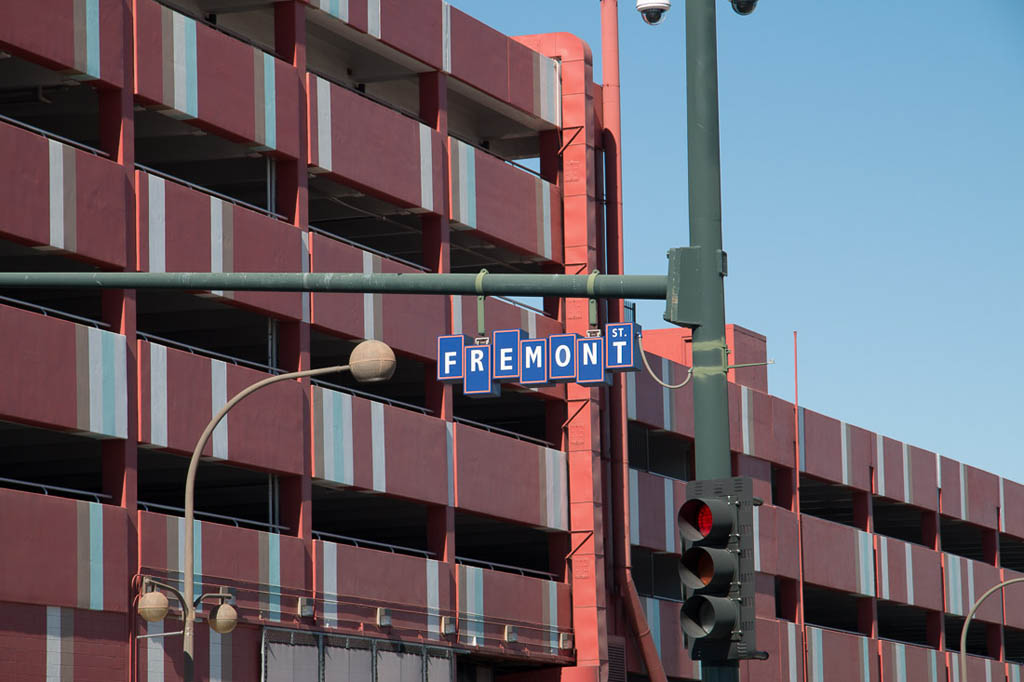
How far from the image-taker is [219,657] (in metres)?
35.0

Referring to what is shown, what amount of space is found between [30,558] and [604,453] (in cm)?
2211

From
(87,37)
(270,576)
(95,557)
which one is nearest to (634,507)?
(270,576)

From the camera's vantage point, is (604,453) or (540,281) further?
(604,453)

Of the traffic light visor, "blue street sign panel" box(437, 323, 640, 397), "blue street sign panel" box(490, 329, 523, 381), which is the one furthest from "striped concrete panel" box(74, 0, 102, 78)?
the traffic light visor

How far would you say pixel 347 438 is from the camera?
1587 inches

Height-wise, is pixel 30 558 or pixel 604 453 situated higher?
pixel 604 453

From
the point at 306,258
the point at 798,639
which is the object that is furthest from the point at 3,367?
the point at 798,639

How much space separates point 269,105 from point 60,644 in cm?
1350

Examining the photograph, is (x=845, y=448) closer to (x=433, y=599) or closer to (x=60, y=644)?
(x=433, y=599)

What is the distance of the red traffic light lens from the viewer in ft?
42.0

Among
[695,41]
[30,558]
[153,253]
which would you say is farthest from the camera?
[153,253]

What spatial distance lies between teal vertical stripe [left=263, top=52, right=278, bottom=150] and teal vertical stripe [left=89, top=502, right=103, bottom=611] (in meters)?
10.2

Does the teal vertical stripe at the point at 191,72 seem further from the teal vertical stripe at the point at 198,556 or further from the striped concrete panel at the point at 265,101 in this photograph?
the teal vertical stripe at the point at 198,556

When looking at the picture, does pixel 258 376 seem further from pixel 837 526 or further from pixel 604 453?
pixel 837 526
